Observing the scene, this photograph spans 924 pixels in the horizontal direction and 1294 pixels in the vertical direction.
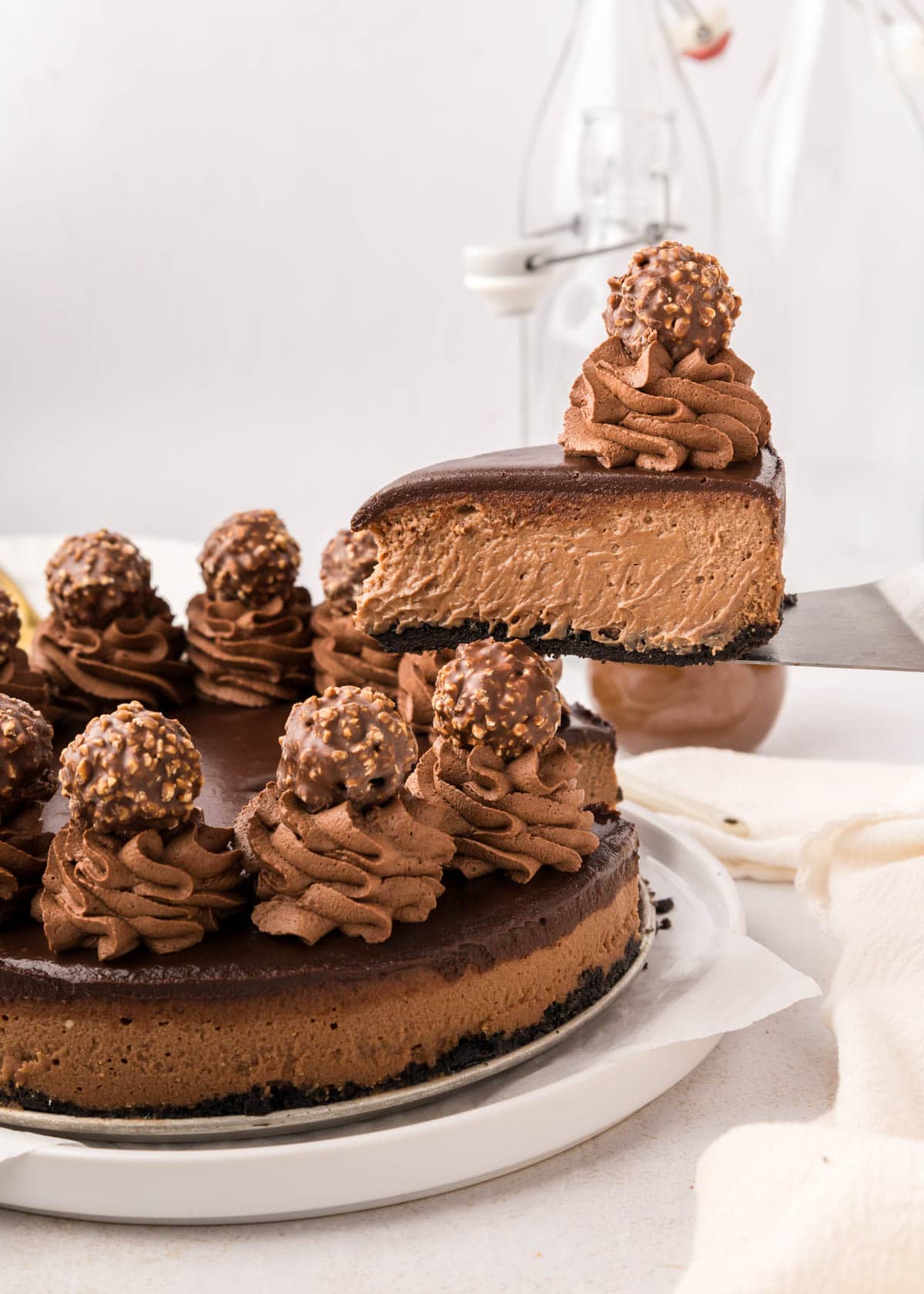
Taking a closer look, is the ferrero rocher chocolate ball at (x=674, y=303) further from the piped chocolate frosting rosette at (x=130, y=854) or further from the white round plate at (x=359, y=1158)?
the white round plate at (x=359, y=1158)

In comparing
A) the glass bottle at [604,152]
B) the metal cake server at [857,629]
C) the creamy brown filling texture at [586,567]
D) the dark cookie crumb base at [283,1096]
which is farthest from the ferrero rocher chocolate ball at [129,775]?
the glass bottle at [604,152]

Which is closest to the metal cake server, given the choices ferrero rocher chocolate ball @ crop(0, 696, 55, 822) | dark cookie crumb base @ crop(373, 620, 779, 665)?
dark cookie crumb base @ crop(373, 620, 779, 665)

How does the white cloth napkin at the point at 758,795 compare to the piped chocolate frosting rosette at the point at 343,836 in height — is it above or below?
below

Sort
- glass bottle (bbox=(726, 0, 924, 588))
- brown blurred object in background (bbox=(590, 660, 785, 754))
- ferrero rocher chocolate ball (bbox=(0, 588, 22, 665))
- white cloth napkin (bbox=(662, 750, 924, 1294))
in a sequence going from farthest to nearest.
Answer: glass bottle (bbox=(726, 0, 924, 588))
brown blurred object in background (bbox=(590, 660, 785, 754))
ferrero rocher chocolate ball (bbox=(0, 588, 22, 665))
white cloth napkin (bbox=(662, 750, 924, 1294))

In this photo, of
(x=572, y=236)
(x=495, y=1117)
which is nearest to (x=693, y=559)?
(x=495, y=1117)

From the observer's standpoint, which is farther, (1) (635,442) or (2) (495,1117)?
(1) (635,442)

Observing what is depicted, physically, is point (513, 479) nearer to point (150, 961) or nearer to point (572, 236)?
point (150, 961)

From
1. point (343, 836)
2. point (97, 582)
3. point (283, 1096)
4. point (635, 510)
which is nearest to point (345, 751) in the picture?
point (343, 836)

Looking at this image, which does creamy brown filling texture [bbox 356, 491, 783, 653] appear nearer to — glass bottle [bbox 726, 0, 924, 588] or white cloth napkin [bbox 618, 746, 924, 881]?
white cloth napkin [bbox 618, 746, 924, 881]
